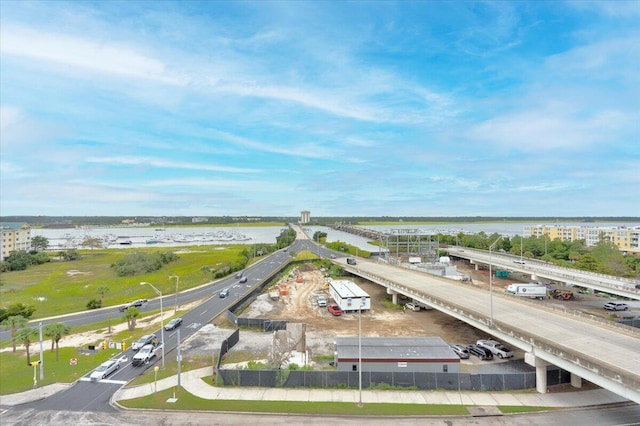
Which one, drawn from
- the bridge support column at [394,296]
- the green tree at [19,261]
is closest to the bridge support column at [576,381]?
the bridge support column at [394,296]

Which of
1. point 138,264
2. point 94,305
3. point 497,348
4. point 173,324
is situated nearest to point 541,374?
point 497,348

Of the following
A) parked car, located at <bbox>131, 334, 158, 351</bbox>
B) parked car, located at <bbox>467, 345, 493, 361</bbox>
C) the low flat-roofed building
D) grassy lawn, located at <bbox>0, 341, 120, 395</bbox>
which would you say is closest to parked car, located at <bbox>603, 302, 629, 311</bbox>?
parked car, located at <bbox>467, 345, 493, 361</bbox>

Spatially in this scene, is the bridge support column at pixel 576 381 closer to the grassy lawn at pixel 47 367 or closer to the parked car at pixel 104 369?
the parked car at pixel 104 369

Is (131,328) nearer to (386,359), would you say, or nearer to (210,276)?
(386,359)

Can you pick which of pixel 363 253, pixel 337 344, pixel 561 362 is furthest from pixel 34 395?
pixel 363 253

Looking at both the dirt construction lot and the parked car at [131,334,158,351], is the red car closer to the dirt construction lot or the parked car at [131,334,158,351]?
the dirt construction lot

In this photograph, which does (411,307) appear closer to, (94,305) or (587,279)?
(587,279)
